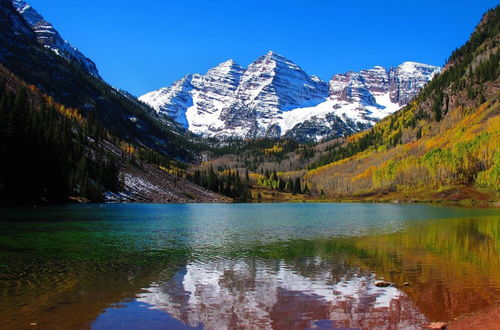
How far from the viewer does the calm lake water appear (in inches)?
775

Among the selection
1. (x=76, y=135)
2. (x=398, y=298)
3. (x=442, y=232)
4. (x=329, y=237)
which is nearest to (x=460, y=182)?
(x=442, y=232)

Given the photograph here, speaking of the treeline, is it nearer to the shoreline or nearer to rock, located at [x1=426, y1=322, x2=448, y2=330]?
rock, located at [x1=426, y1=322, x2=448, y2=330]


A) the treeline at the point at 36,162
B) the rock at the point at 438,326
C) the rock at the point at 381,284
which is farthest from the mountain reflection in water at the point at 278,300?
the treeline at the point at 36,162

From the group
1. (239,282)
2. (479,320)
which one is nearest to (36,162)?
(239,282)

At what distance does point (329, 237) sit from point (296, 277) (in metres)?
26.5

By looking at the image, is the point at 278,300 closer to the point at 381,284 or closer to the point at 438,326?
the point at 381,284

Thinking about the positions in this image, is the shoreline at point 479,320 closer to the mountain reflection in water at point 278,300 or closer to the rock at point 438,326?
the rock at point 438,326

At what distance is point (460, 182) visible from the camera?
653 ft

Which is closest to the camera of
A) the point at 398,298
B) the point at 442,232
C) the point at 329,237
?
the point at 398,298

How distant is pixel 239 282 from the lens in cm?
2800

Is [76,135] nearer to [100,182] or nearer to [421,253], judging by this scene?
[100,182]

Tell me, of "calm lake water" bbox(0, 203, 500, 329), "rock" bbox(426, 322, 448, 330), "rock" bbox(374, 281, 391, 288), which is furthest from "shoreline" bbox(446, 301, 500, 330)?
"rock" bbox(374, 281, 391, 288)

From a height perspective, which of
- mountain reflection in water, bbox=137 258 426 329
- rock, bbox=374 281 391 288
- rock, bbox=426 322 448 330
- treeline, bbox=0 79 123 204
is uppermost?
treeline, bbox=0 79 123 204

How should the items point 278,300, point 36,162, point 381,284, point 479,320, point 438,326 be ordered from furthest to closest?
point 36,162
point 381,284
point 278,300
point 479,320
point 438,326
